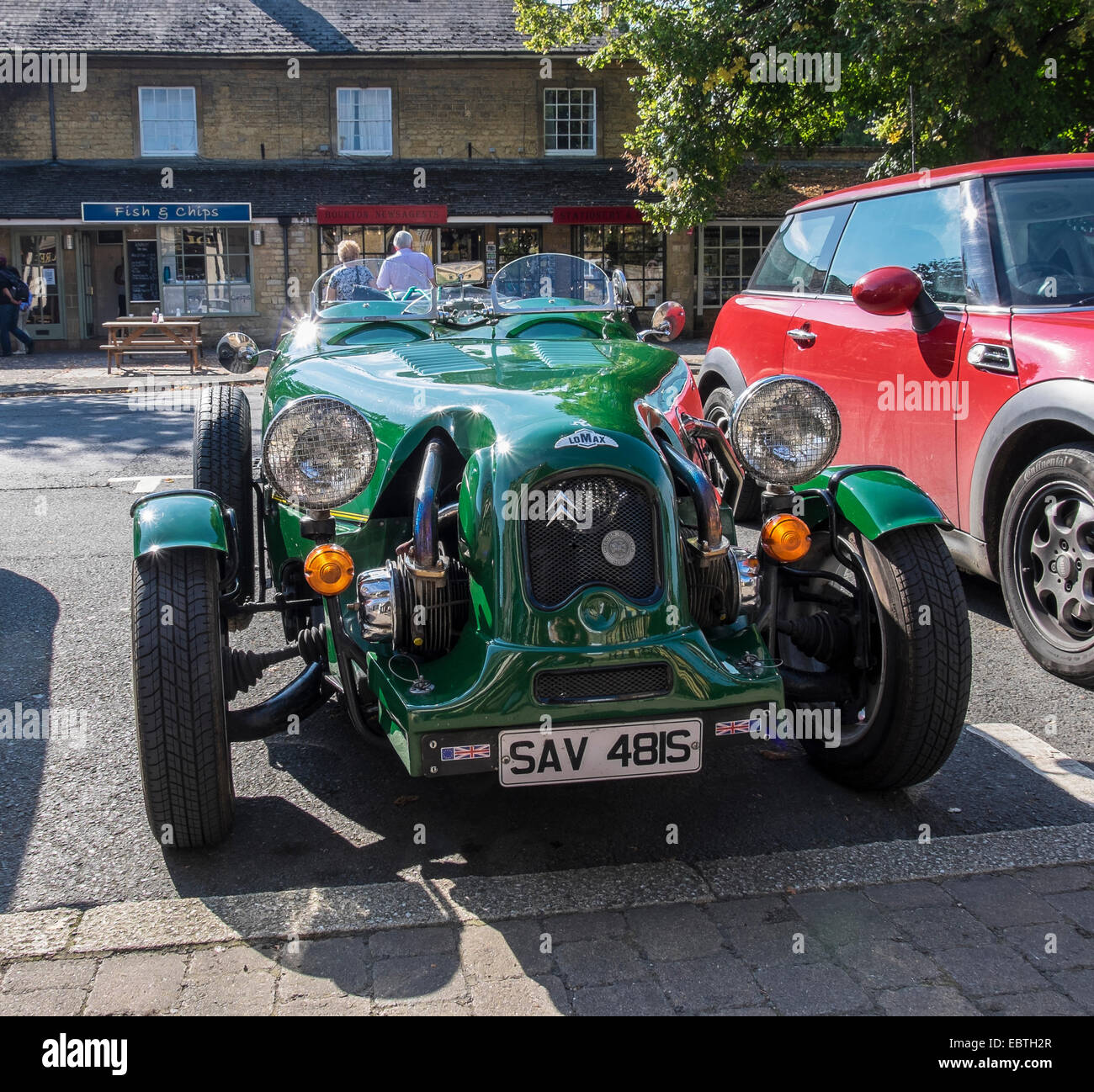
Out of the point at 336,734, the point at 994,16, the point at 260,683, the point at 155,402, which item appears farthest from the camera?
the point at 155,402

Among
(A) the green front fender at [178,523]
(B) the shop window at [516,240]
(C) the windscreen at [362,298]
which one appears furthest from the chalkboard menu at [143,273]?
(A) the green front fender at [178,523]

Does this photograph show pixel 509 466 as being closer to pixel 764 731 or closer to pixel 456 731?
pixel 456 731

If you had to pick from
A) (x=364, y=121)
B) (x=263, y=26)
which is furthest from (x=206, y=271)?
(x=263, y=26)

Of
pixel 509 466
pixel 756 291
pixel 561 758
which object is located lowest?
pixel 561 758

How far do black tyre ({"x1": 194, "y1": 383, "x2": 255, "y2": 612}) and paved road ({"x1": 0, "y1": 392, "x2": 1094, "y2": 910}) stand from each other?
86cm

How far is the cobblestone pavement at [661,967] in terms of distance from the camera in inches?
103

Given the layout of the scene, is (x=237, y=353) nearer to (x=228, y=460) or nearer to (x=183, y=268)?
(x=228, y=460)

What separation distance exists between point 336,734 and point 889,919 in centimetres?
215

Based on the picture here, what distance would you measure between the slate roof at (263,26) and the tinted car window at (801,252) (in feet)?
68.0

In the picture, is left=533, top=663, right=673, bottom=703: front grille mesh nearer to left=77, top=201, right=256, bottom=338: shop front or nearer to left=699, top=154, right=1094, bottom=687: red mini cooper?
left=699, top=154, right=1094, bottom=687: red mini cooper

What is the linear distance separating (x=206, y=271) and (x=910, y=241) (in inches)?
896
